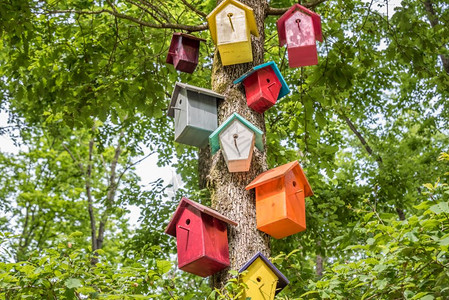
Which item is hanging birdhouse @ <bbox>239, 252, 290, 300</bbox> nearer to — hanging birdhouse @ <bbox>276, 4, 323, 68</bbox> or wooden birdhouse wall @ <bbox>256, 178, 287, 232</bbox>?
wooden birdhouse wall @ <bbox>256, 178, 287, 232</bbox>

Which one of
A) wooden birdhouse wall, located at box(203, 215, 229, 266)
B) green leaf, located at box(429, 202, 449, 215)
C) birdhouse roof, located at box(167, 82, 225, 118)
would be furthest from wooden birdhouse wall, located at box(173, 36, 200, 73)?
green leaf, located at box(429, 202, 449, 215)

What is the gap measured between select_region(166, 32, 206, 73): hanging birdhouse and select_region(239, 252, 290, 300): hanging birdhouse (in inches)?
78.8

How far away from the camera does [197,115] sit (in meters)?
3.54

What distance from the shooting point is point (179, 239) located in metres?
3.23

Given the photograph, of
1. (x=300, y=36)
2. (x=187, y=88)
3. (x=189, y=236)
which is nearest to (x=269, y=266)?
(x=189, y=236)

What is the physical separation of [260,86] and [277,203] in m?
0.84

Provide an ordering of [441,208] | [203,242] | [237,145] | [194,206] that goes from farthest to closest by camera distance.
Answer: [237,145]
[194,206]
[203,242]
[441,208]

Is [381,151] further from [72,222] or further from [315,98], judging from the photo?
[72,222]

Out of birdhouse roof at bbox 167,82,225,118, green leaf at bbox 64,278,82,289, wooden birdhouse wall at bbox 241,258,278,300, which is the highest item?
birdhouse roof at bbox 167,82,225,118

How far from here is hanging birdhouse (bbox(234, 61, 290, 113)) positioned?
3514mm

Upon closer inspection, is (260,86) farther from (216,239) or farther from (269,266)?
(269,266)

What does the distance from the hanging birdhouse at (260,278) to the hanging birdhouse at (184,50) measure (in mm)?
2001

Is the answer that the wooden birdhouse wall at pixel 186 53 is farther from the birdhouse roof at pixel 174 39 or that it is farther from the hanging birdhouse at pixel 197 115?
the hanging birdhouse at pixel 197 115

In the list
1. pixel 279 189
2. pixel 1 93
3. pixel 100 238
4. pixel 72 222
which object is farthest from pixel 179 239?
pixel 72 222
